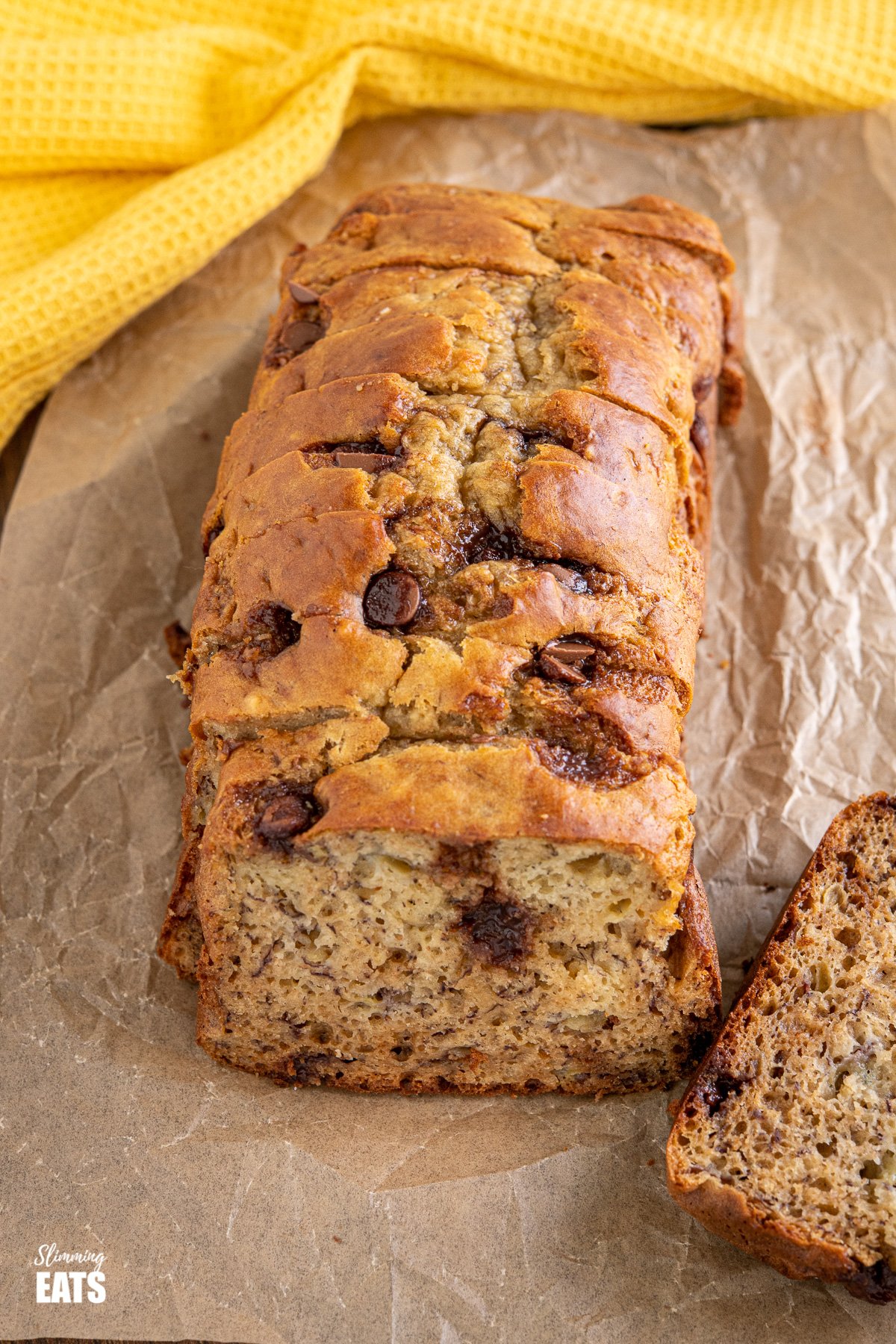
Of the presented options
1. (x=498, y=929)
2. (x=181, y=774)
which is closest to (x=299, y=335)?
(x=181, y=774)

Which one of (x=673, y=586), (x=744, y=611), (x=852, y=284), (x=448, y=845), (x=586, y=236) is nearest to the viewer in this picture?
(x=448, y=845)

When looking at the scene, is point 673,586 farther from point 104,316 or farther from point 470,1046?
point 104,316

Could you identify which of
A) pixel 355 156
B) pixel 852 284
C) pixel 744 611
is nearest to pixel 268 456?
pixel 744 611

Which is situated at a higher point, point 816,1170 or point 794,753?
point 794,753

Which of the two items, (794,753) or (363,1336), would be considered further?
(794,753)

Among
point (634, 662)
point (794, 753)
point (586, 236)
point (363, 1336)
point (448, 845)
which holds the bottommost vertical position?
point (363, 1336)

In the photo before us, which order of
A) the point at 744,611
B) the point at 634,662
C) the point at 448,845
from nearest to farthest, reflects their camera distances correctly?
the point at 448,845, the point at 634,662, the point at 744,611

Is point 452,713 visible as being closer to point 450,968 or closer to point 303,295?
point 450,968
